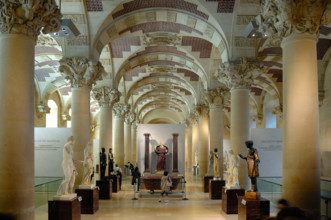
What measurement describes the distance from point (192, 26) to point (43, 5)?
8.96 metres

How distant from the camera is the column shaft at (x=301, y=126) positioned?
278 inches

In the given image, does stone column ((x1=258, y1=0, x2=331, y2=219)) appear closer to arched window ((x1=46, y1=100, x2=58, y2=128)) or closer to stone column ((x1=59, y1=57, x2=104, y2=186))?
stone column ((x1=59, y1=57, x2=104, y2=186))

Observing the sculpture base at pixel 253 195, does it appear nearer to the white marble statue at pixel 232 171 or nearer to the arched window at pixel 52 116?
the white marble statue at pixel 232 171

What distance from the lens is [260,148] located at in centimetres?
1515

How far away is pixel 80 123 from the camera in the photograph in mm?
13594

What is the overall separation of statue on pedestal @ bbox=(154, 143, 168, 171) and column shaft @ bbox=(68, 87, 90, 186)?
465 inches

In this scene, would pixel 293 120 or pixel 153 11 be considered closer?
pixel 293 120

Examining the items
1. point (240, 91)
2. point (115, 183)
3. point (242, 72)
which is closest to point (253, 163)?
point (240, 91)

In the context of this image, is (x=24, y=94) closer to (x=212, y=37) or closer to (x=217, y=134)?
(x=212, y=37)

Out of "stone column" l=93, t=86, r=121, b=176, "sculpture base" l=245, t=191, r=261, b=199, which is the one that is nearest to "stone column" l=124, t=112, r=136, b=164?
"stone column" l=93, t=86, r=121, b=176

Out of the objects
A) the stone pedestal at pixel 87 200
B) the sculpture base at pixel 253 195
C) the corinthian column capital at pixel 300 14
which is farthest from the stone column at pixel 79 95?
the corinthian column capital at pixel 300 14

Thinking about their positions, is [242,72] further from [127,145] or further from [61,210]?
[127,145]

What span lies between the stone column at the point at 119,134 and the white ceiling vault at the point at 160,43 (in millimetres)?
917

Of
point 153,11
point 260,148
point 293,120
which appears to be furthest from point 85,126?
point 293,120
